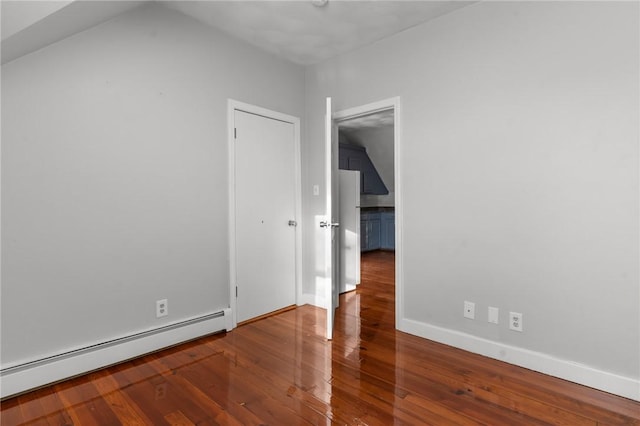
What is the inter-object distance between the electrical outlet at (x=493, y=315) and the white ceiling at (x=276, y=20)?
2243mm

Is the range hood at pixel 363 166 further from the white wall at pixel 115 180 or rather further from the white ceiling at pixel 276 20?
the white wall at pixel 115 180

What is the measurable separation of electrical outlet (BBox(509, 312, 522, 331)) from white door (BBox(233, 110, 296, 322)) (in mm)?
2063

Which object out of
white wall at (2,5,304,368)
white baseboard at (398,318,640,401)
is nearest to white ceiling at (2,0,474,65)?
white wall at (2,5,304,368)

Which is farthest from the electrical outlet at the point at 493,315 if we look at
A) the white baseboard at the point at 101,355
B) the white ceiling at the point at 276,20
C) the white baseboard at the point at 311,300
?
the white ceiling at the point at 276,20

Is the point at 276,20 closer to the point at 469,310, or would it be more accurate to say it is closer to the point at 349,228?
the point at 349,228

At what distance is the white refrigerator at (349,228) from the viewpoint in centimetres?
416

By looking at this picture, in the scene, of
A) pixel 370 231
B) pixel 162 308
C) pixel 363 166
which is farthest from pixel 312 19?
pixel 370 231

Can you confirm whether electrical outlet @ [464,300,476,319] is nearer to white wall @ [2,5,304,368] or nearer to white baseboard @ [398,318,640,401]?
white baseboard @ [398,318,640,401]

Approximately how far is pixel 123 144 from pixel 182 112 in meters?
0.54

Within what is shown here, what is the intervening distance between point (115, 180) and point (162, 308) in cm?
101

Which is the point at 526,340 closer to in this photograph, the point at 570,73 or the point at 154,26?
the point at 570,73

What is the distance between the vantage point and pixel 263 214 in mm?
3340

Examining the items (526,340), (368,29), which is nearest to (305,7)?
(368,29)

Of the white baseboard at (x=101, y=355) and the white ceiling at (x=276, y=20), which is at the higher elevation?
the white ceiling at (x=276, y=20)
